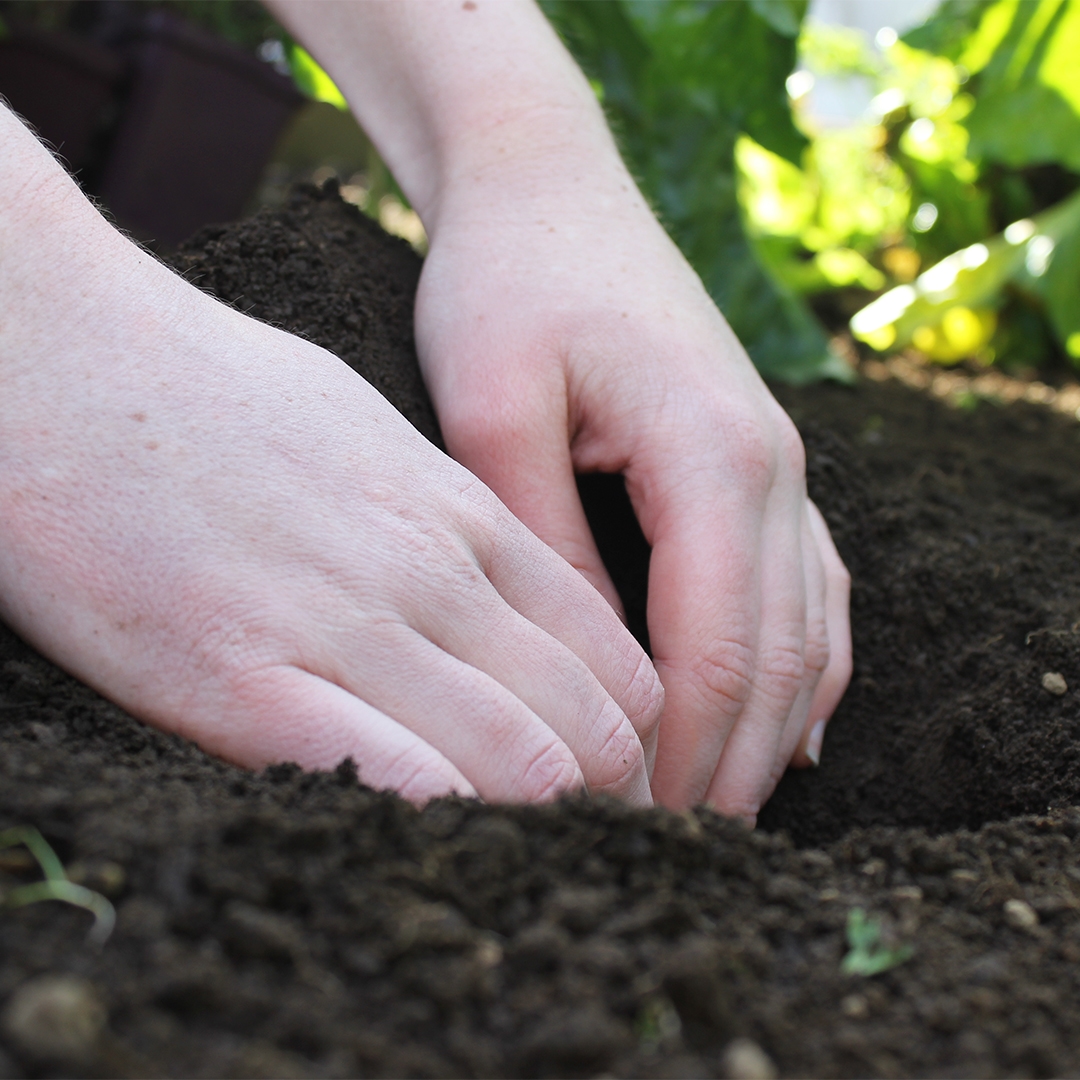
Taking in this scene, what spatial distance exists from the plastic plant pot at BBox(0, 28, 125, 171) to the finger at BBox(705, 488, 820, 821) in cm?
214

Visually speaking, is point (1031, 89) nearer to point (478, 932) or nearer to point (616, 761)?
point (616, 761)

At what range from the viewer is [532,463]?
97cm

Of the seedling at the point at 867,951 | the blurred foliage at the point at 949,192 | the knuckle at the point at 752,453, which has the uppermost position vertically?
the blurred foliage at the point at 949,192

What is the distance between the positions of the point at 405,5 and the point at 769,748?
0.91 metres

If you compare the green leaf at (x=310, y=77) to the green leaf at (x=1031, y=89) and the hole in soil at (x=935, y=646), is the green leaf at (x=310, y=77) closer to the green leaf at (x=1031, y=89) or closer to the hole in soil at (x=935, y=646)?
the hole in soil at (x=935, y=646)

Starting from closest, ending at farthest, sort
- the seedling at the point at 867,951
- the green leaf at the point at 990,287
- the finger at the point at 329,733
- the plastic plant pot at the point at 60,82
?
the seedling at the point at 867,951 → the finger at the point at 329,733 → the green leaf at the point at 990,287 → the plastic plant pot at the point at 60,82

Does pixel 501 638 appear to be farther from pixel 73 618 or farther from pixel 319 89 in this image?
pixel 319 89

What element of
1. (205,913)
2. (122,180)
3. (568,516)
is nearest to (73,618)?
(205,913)

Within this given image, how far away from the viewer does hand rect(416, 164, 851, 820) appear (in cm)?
96

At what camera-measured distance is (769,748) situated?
1.01 m

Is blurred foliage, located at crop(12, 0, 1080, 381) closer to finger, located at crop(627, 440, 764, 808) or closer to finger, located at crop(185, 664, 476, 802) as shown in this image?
finger, located at crop(627, 440, 764, 808)

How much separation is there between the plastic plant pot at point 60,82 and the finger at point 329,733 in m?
2.17

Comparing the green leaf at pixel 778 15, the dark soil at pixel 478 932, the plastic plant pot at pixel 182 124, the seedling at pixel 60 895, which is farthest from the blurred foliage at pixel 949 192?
the seedling at pixel 60 895

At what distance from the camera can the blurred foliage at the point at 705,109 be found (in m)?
1.54
